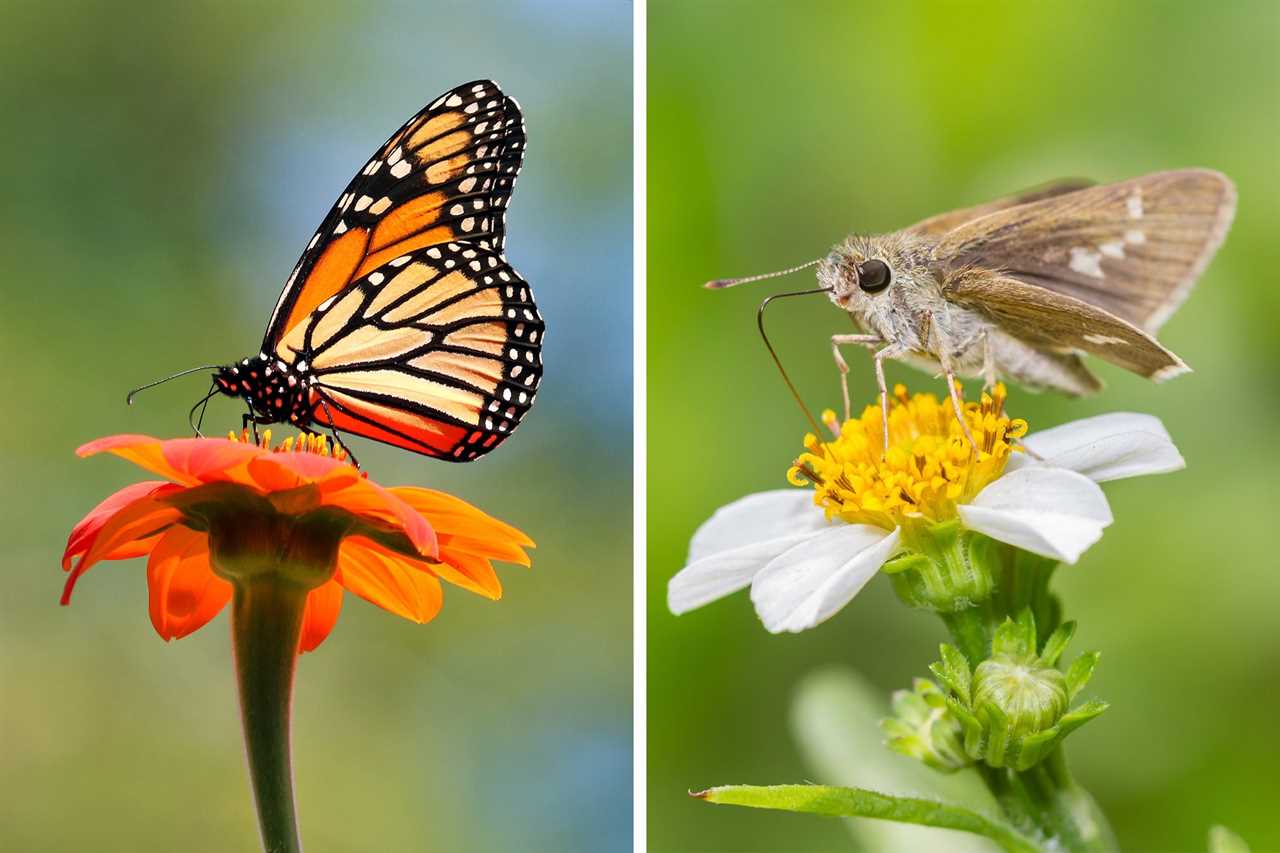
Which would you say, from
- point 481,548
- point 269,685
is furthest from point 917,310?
point 269,685

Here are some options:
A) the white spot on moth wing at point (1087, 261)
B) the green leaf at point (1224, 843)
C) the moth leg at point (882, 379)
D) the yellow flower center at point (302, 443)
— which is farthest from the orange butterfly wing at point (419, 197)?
the green leaf at point (1224, 843)

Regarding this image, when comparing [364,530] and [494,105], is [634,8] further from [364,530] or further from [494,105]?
[364,530]

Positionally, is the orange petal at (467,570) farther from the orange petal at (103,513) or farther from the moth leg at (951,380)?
the moth leg at (951,380)

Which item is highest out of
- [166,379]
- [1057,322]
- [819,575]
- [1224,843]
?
[166,379]

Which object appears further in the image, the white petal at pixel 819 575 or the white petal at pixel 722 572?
the white petal at pixel 722 572

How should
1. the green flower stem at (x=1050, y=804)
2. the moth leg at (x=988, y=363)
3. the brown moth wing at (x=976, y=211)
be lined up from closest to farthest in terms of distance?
the green flower stem at (x=1050, y=804) → the moth leg at (x=988, y=363) → the brown moth wing at (x=976, y=211)

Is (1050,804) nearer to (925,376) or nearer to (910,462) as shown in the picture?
(910,462)
